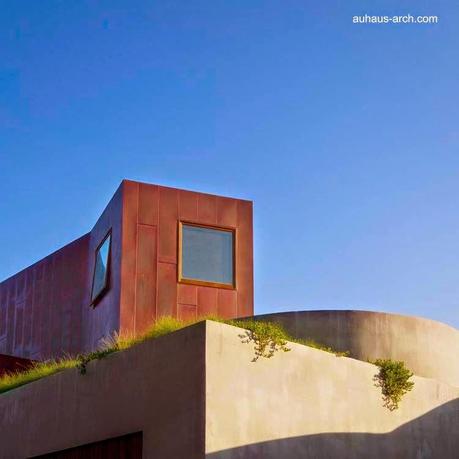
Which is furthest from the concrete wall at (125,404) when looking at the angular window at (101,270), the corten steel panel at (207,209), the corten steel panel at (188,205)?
the corten steel panel at (207,209)

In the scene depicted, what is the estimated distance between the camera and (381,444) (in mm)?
13992

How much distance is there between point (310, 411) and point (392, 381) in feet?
6.98

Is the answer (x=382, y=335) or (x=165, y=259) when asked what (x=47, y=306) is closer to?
(x=165, y=259)

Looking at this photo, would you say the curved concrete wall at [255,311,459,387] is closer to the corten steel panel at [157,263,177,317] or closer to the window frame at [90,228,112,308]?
the corten steel panel at [157,263,177,317]

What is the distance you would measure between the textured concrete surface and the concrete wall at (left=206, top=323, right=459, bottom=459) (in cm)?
1

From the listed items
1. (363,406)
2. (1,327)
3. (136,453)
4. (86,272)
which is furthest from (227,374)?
(1,327)

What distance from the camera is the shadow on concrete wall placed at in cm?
1211

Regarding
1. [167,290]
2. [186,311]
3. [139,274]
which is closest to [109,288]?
[139,274]

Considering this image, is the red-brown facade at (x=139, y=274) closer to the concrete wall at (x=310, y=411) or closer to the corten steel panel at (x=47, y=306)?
the corten steel panel at (x=47, y=306)

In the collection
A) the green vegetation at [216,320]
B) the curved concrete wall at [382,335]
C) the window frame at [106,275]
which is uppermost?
the window frame at [106,275]

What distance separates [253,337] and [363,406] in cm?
252

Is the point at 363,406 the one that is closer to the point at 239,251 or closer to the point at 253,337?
the point at 253,337

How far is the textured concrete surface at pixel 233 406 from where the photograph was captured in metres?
11.8

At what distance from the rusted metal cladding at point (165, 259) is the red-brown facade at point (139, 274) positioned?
0.02m
